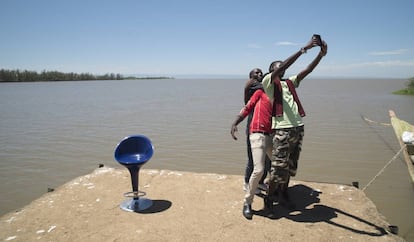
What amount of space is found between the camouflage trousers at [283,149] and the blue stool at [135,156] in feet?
5.25

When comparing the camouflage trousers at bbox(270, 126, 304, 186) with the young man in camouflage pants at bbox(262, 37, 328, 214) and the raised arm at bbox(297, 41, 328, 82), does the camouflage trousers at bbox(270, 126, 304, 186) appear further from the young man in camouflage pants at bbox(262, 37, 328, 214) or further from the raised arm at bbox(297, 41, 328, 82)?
the raised arm at bbox(297, 41, 328, 82)

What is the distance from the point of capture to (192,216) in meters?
3.72

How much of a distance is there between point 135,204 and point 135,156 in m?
0.65

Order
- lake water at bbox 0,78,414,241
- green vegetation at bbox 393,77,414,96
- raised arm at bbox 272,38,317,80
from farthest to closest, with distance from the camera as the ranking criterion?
green vegetation at bbox 393,77,414,96
lake water at bbox 0,78,414,241
raised arm at bbox 272,38,317,80

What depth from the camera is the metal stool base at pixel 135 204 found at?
3.91 m

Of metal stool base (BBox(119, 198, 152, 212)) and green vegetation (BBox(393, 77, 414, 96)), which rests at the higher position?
green vegetation (BBox(393, 77, 414, 96))

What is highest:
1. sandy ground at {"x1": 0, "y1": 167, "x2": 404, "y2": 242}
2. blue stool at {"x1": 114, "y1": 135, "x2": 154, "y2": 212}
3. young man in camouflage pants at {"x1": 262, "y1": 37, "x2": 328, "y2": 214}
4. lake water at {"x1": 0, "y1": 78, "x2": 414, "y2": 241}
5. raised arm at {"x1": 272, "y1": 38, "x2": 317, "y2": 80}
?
raised arm at {"x1": 272, "y1": 38, "x2": 317, "y2": 80}

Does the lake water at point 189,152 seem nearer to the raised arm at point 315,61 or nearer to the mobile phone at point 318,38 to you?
the raised arm at point 315,61

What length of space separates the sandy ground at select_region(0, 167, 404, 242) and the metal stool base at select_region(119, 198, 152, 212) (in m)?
0.07

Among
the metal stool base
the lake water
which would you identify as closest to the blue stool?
the metal stool base

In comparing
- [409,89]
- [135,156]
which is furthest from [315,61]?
[409,89]

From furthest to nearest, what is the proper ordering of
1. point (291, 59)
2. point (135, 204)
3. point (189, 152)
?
1. point (189, 152)
2. point (135, 204)
3. point (291, 59)

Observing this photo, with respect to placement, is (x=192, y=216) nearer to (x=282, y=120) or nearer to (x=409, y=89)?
(x=282, y=120)

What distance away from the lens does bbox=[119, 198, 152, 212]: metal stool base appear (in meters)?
3.91
